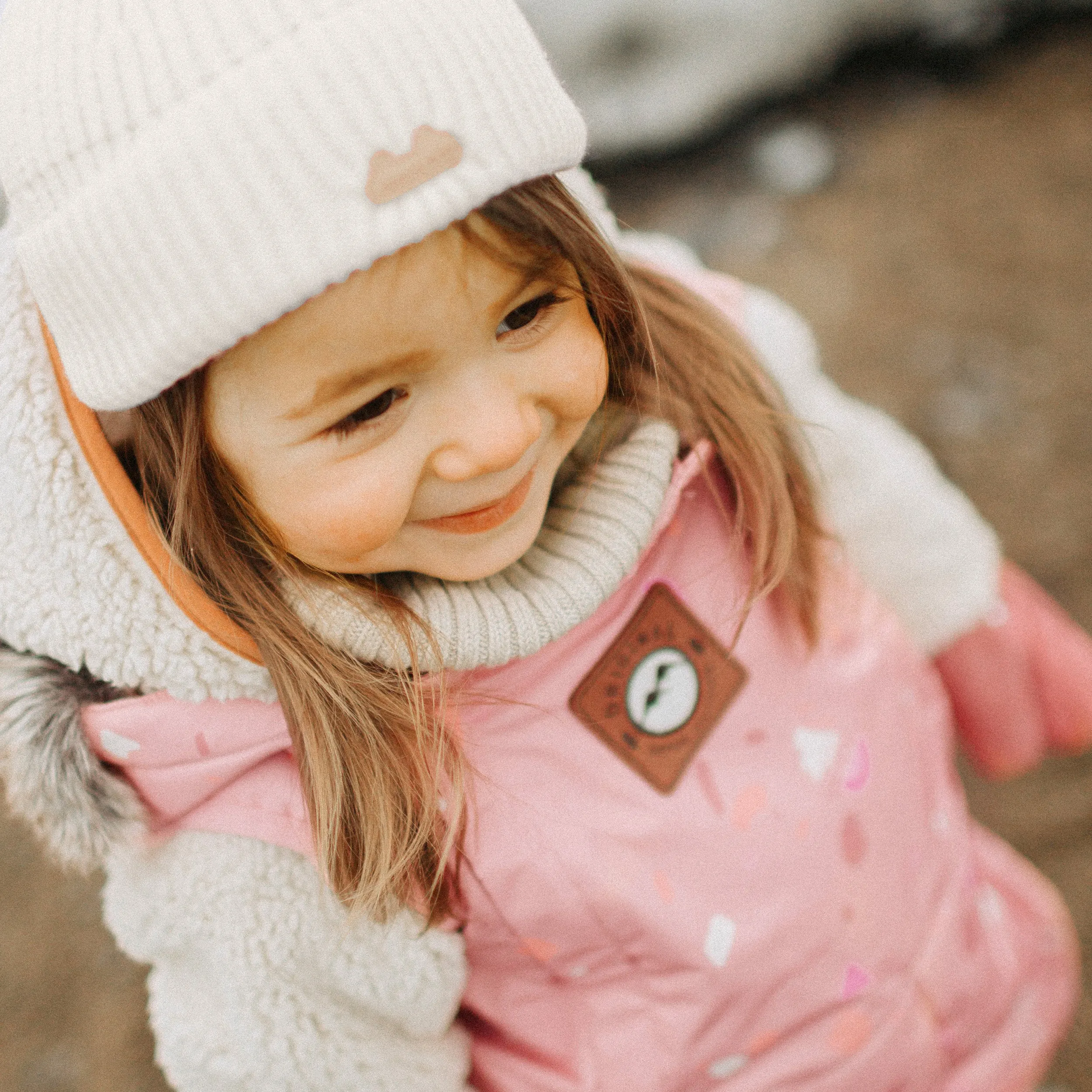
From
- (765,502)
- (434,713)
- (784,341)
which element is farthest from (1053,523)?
(434,713)

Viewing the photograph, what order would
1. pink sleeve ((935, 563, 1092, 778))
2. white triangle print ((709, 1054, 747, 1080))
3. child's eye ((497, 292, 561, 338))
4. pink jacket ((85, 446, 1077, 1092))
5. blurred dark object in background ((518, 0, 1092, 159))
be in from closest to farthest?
child's eye ((497, 292, 561, 338)) → pink jacket ((85, 446, 1077, 1092)) → white triangle print ((709, 1054, 747, 1080)) → pink sleeve ((935, 563, 1092, 778)) → blurred dark object in background ((518, 0, 1092, 159))

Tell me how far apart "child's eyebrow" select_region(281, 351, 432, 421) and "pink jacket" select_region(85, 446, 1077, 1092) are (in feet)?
0.82

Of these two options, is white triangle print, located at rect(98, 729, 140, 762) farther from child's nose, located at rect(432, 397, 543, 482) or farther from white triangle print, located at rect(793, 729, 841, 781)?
white triangle print, located at rect(793, 729, 841, 781)

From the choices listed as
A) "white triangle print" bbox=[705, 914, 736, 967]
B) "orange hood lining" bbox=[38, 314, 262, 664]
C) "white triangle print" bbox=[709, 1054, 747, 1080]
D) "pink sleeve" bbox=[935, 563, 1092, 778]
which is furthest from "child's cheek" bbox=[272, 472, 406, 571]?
"pink sleeve" bbox=[935, 563, 1092, 778]

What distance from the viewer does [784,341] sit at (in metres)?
0.93

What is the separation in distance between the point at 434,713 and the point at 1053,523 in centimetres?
121

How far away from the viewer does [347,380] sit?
51 cm

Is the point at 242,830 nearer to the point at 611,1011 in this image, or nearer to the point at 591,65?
the point at 611,1011

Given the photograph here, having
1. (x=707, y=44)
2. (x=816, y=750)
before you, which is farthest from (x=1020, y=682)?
(x=707, y=44)

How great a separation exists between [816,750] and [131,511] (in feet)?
1.90

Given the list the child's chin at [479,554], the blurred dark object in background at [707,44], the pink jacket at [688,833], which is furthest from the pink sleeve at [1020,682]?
the blurred dark object in background at [707,44]

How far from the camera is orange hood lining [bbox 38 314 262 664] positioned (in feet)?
2.02

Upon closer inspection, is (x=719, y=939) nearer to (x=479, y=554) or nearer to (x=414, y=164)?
(x=479, y=554)

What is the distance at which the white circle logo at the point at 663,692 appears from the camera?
2.49ft
